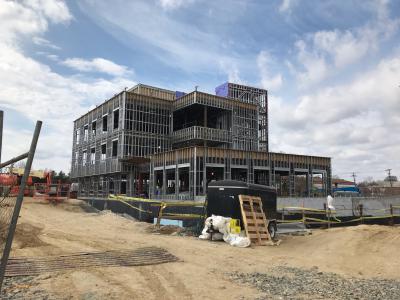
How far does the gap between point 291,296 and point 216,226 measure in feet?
26.0

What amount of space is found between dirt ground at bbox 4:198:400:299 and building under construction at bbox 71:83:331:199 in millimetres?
16636

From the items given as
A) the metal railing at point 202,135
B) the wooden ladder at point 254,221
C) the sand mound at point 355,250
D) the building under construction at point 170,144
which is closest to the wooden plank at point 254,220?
the wooden ladder at point 254,221

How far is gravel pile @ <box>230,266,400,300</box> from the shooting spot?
8.44 m

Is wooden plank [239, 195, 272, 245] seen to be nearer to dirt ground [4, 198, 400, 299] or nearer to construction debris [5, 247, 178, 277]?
dirt ground [4, 198, 400, 299]

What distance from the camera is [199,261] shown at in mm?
11305

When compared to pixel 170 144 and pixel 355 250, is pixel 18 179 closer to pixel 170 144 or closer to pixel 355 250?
pixel 170 144

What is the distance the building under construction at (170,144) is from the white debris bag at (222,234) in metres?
17.0

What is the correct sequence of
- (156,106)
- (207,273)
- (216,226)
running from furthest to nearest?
(156,106) < (216,226) < (207,273)

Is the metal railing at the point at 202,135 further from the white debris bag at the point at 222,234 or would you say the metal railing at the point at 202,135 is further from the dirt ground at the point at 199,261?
the white debris bag at the point at 222,234

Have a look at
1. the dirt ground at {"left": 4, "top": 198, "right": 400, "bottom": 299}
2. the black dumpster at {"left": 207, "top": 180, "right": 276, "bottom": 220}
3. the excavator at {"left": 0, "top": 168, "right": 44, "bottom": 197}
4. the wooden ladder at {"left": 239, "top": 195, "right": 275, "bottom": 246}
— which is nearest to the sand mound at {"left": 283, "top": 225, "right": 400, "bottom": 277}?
the dirt ground at {"left": 4, "top": 198, "right": 400, "bottom": 299}

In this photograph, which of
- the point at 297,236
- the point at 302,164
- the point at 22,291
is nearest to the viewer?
the point at 22,291

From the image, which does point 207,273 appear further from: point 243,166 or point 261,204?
point 243,166

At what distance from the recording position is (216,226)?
16.0 metres

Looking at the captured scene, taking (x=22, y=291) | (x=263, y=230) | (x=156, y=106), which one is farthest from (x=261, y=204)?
(x=156, y=106)
